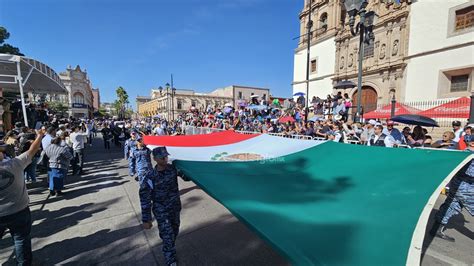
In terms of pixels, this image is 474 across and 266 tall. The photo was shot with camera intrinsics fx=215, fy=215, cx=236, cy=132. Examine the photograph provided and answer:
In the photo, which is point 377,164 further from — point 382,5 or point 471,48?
point 382,5

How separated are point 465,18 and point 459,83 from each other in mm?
4377

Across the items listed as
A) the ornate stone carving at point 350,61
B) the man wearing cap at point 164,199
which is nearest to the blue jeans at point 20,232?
the man wearing cap at point 164,199

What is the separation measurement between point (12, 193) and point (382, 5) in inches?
1039

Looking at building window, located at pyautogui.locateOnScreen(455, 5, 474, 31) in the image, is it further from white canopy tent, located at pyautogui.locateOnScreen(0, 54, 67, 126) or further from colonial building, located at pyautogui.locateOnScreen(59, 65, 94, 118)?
colonial building, located at pyautogui.locateOnScreen(59, 65, 94, 118)

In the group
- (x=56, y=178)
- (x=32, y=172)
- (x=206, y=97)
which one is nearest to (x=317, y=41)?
(x=56, y=178)

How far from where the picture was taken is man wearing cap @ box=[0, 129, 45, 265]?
267 cm

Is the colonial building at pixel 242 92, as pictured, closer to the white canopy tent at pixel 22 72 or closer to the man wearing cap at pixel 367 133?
the white canopy tent at pixel 22 72

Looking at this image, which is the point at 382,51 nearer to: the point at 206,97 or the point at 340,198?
the point at 340,198

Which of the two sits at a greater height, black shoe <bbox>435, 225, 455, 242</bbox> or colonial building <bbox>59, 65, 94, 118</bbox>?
colonial building <bbox>59, 65, 94, 118</bbox>

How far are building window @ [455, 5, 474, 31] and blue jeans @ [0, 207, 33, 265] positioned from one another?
23429mm

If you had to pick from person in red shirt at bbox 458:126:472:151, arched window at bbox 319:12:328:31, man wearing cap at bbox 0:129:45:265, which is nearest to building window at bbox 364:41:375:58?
arched window at bbox 319:12:328:31

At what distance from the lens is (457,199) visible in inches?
144

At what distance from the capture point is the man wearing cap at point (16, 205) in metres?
2.67

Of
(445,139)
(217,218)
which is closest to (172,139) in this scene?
(217,218)
